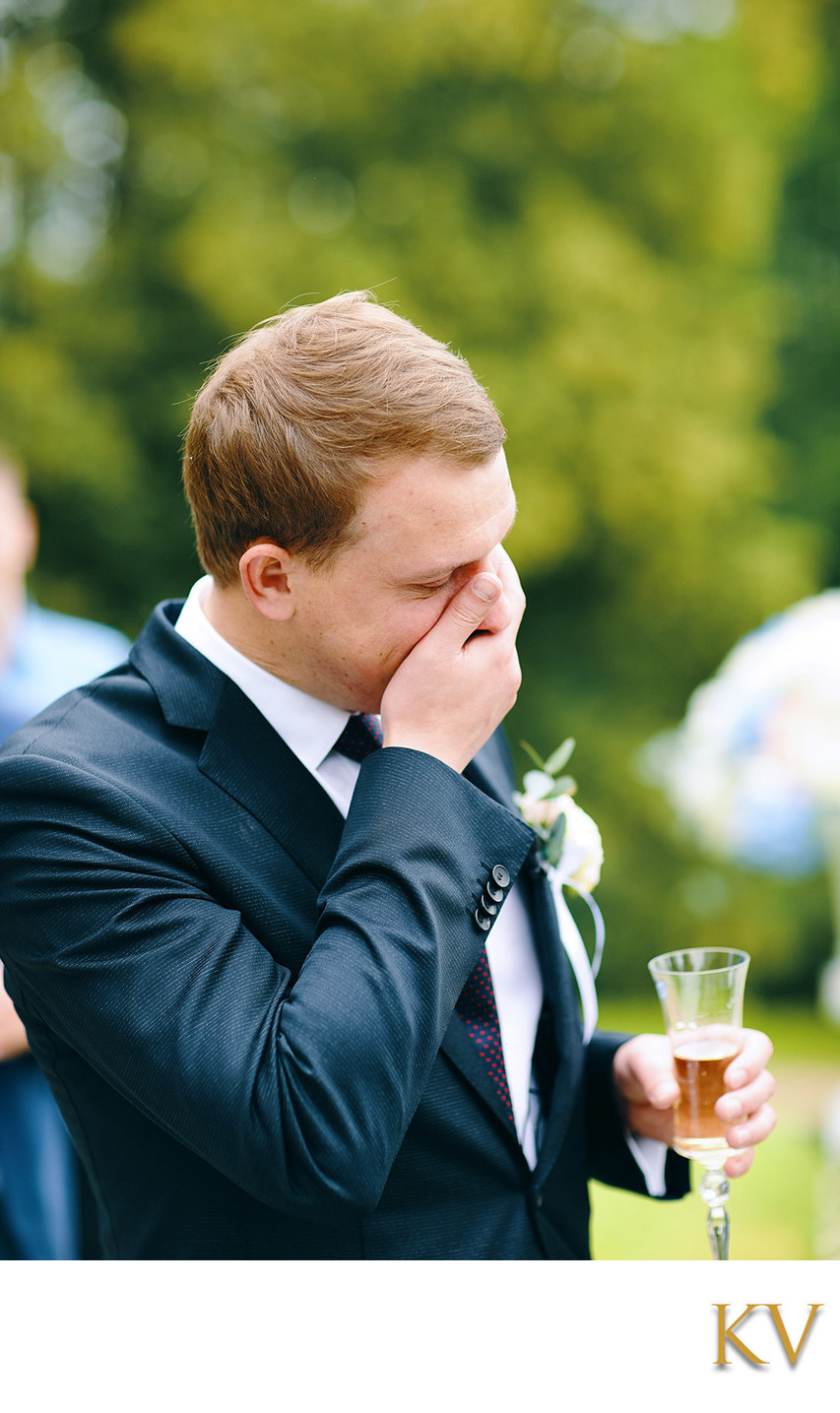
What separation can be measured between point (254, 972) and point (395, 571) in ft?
1.85

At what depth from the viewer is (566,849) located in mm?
2035

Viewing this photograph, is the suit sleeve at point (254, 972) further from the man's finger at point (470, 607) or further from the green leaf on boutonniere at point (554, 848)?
the green leaf on boutonniere at point (554, 848)

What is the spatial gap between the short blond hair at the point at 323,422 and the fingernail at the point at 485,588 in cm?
16

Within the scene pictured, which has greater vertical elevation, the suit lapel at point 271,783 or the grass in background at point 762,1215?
the suit lapel at point 271,783

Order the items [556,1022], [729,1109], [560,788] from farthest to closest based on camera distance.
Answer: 1. [560,788]
2. [556,1022]
3. [729,1109]

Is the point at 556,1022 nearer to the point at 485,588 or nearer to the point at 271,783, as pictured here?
the point at 271,783

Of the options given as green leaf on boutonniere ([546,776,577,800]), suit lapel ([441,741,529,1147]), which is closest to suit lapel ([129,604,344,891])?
suit lapel ([441,741,529,1147])

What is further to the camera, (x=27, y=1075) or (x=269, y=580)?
(x=27, y=1075)

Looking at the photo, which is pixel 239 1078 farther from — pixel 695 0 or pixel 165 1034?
pixel 695 0

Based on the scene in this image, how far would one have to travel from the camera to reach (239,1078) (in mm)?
1473
